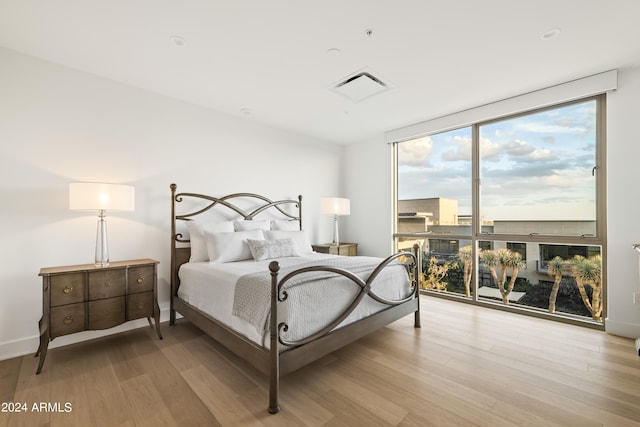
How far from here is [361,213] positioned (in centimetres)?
534

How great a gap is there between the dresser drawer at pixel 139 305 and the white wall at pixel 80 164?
0.52m

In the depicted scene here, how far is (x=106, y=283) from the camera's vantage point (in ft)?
8.50

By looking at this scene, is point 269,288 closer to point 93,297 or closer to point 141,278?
point 141,278

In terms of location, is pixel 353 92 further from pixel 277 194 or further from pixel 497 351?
pixel 497 351

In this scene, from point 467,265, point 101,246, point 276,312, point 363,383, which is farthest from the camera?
point 467,265

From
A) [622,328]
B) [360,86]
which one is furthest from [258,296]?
[622,328]

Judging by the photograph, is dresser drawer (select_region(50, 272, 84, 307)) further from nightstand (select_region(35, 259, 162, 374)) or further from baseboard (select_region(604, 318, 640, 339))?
baseboard (select_region(604, 318, 640, 339))

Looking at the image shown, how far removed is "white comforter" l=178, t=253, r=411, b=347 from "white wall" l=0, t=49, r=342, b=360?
84cm

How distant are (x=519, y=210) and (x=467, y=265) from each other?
3.27 feet

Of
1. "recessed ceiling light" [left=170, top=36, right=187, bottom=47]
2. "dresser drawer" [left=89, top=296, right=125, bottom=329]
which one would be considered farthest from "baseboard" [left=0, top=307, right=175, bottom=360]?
"recessed ceiling light" [left=170, top=36, right=187, bottom=47]

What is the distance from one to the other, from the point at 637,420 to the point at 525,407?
575 mm

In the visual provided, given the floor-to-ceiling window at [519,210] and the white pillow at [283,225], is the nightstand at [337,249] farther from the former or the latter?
the floor-to-ceiling window at [519,210]

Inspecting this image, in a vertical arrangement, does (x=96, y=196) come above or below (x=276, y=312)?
above

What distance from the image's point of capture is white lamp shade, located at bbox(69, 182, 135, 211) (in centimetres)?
250
